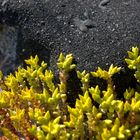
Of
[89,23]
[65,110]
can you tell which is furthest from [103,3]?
[65,110]

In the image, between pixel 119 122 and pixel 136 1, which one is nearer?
pixel 119 122

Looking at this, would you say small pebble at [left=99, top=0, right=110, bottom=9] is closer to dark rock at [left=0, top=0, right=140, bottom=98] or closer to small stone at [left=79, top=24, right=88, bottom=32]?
dark rock at [left=0, top=0, right=140, bottom=98]

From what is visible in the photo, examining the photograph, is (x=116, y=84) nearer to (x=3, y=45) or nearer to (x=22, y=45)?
(x=22, y=45)

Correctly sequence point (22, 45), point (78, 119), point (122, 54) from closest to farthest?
point (78, 119) < point (122, 54) < point (22, 45)

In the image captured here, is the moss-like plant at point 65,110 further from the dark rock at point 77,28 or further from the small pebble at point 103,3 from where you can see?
the small pebble at point 103,3

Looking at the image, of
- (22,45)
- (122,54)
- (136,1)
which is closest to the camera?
(122,54)

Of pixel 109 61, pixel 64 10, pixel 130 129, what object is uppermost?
pixel 64 10

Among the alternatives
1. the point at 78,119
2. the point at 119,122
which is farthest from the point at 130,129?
the point at 78,119

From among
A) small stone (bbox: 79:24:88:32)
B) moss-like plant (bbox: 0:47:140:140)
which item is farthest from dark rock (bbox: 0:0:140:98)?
moss-like plant (bbox: 0:47:140:140)
